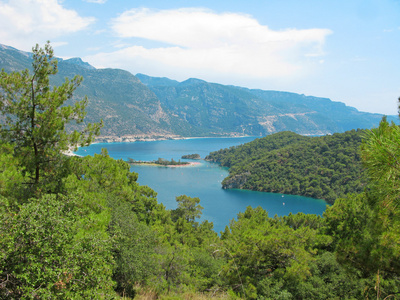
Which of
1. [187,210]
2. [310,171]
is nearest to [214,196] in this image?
[187,210]

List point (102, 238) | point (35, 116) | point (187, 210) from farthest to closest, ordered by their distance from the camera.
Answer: point (187, 210)
point (35, 116)
point (102, 238)

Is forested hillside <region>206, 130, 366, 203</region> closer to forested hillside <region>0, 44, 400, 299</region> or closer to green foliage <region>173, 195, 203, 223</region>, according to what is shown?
green foliage <region>173, 195, 203, 223</region>

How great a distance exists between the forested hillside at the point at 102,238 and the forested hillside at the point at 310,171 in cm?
5758

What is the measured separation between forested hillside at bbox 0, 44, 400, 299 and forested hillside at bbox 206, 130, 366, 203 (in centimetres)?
5758

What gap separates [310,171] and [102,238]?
265 feet

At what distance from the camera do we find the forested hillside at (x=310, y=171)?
6800 centimetres

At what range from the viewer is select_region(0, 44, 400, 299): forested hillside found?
11.1 ft

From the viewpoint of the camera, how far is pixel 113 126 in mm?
179875

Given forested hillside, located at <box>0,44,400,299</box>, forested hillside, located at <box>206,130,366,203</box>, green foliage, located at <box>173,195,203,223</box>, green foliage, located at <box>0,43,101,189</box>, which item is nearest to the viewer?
forested hillside, located at <box>0,44,400,299</box>

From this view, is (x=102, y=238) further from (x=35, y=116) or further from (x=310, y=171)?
(x=310, y=171)

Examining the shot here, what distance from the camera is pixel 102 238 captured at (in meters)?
4.36

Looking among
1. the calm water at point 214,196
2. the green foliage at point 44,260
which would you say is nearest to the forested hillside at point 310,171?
the calm water at point 214,196

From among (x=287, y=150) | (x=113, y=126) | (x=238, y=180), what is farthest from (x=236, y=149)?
(x=113, y=126)

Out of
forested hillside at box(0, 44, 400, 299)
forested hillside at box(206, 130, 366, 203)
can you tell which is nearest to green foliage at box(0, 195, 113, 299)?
forested hillside at box(0, 44, 400, 299)
